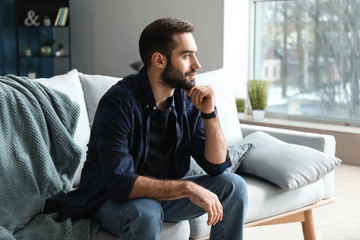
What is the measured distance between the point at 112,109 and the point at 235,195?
55 centimetres

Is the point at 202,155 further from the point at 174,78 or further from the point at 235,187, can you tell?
the point at 174,78

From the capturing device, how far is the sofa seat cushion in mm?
2299

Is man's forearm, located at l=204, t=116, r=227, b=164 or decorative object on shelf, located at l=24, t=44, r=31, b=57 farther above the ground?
decorative object on shelf, located at l=24, t=44, r=31, b=57

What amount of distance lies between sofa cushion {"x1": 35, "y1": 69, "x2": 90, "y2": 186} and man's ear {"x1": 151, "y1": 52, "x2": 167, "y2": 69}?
1.85 feet

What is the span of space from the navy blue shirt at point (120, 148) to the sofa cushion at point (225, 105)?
76 centimetres

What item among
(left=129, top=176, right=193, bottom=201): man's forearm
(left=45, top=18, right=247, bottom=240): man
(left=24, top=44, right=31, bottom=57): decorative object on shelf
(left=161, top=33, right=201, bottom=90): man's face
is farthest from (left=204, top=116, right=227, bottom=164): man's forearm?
(left=24, top=44, right=31, bottom=57): decorative object on shelf

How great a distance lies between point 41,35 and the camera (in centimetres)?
729

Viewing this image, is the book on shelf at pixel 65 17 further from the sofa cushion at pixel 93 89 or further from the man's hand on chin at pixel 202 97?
the man's hand on chin at pixel 202 97

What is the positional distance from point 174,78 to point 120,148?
13.4 inches

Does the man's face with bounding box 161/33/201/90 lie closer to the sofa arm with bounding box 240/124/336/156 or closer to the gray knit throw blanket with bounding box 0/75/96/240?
the gray knit throw blanket with bounding box 0/75/96/240

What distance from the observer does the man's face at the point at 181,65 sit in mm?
1894

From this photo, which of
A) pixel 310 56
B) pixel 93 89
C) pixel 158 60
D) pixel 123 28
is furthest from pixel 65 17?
pixel 158 60

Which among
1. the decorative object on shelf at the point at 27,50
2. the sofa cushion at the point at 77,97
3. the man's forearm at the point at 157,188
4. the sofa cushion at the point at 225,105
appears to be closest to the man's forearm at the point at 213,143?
the man's forearm at the point at 157,188

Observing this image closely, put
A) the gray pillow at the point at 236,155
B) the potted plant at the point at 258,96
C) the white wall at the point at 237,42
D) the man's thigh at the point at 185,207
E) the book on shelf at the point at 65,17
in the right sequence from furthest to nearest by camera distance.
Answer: the book on shelf at the point at 65,17 → the white wall at the point at 237,42 → the potted plant at the point at 258,96 → the gray pillow at the point at 236,155 → the man's thigh at the point at 185,207
